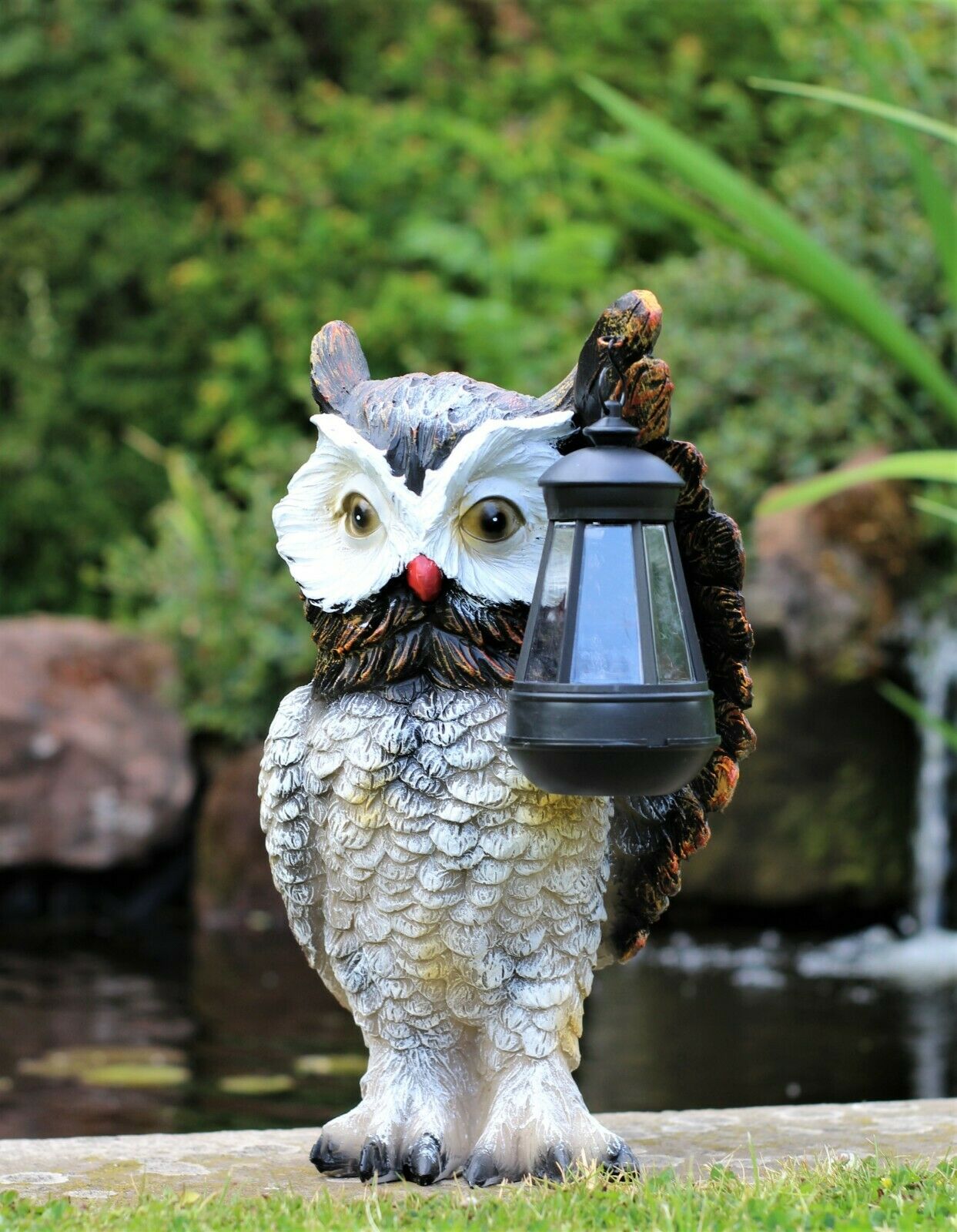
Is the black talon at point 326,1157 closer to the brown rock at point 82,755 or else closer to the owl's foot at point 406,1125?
the owl's foot at point 406,1125

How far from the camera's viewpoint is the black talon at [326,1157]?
2799 millimetres

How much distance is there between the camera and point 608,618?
7.83 ft


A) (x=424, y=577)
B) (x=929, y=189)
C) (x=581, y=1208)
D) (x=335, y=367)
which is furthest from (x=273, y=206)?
(x=581, y=1208)

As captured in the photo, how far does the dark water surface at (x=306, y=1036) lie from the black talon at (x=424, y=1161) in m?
1.71

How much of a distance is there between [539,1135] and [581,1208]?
0.74 feet

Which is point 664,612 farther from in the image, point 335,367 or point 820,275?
point 820,275

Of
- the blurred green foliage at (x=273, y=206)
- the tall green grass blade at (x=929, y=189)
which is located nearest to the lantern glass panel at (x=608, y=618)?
the tall green grass blade at (x=929, y=189)

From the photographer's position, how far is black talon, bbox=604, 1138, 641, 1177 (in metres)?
2.69

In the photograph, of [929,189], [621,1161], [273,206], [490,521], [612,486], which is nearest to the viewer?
[612,486]

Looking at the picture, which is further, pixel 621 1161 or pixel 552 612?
pixel 621 1161

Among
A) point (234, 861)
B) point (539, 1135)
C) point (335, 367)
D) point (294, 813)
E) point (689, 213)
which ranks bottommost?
point (539, 1135)

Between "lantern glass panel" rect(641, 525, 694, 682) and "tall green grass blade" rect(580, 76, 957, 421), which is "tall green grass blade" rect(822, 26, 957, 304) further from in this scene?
"lantern glass panel" rect(641, 525, 694, 682)

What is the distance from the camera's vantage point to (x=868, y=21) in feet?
28.7

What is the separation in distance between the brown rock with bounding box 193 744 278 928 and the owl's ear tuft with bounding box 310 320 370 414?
458 centimetres
